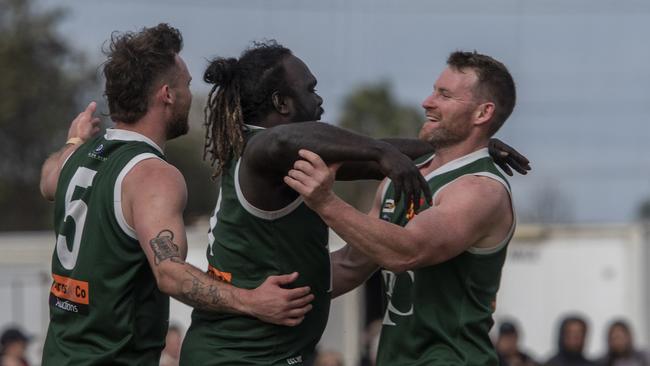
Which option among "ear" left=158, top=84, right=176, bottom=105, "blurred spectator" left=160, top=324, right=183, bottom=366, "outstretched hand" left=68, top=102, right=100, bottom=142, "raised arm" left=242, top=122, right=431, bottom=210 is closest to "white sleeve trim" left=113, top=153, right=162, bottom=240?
"ear" left=158, top=84, right=176, bottom=105

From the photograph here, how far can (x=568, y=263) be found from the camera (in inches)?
875

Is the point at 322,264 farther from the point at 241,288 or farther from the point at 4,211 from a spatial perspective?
the point at 4,211

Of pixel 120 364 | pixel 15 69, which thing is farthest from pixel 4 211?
pixel 120 364

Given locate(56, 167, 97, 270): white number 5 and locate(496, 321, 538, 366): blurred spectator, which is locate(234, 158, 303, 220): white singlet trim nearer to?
locate(56, 167, 97, 270): white number 5

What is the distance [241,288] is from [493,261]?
1308 millimetres

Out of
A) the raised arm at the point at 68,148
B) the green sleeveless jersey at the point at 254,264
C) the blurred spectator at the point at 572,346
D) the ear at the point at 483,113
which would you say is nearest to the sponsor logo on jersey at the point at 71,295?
the green sleeveless jersey at the point at 254,264

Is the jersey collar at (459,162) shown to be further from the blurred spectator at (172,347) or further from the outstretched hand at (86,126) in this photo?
the blurred spectator at (172,347)

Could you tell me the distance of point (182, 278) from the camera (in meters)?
6.17

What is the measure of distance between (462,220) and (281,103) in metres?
1.07

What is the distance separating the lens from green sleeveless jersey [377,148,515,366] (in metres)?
6.51

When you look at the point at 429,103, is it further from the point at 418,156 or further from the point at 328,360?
the point at 328,360

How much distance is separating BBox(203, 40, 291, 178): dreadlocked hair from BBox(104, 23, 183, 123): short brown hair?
1.08ft

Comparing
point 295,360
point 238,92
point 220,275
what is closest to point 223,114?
point 238,92

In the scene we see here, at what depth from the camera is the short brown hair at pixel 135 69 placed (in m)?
6.66
